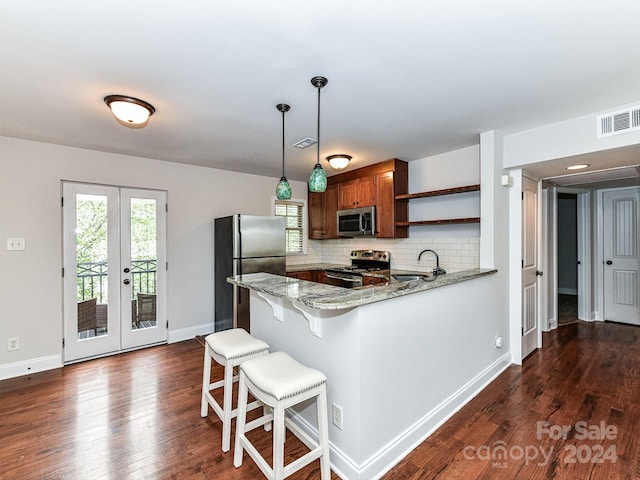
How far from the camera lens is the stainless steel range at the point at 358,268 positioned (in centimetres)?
416

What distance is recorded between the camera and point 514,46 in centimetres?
169

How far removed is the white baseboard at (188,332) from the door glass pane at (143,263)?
283 mm

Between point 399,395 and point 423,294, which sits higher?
point 423,294

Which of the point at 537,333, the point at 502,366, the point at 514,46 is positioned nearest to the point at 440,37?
the point at 514,46

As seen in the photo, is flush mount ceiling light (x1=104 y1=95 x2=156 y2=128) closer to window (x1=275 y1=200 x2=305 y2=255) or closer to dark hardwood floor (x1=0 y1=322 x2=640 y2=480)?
dark hardwood floor (x1=0 y1=322 x2=640 y2=480)

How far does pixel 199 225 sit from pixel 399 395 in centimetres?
343

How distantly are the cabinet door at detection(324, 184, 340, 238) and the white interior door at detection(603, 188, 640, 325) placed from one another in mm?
4207

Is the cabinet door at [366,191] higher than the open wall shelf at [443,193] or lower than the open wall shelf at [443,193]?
higher

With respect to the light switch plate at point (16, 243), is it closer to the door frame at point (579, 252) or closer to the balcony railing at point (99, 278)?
the balcony railing at point (99, 278)

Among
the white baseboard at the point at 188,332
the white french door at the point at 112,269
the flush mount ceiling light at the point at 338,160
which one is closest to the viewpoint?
the white french door at the point at 112,269

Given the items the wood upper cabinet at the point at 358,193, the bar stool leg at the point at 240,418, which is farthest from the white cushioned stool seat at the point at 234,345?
the wood upper cabinet at the point at 358,193

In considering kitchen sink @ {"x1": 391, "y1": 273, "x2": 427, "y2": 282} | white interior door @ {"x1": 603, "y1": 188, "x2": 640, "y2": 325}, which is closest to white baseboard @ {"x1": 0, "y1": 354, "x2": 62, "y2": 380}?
kitchen sink @ {"x1": 391, "y1": 273, "x2": 427, "y2": 282}

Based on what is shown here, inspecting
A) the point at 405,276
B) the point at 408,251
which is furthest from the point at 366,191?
the point at 405,276

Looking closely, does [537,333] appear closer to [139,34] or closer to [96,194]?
[139,34]
